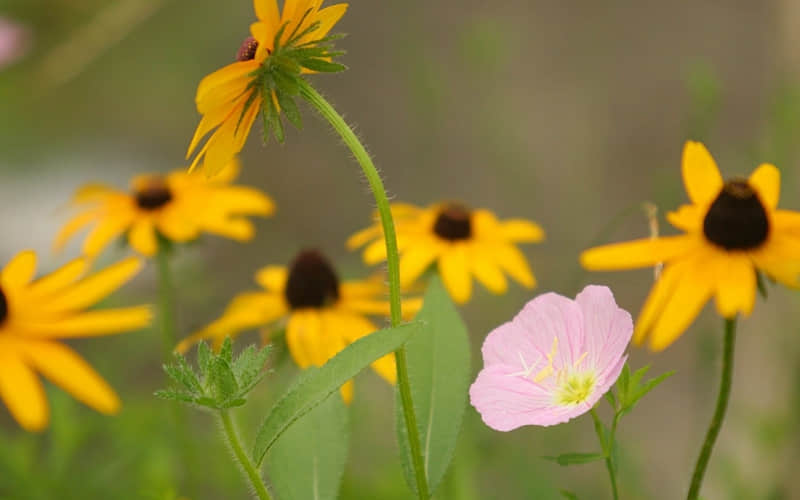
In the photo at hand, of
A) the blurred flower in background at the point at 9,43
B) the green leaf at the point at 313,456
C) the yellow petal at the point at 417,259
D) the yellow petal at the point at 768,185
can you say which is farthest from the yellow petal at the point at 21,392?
the blurred flower in background at the point at 9,43

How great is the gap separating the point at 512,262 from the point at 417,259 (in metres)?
0.10

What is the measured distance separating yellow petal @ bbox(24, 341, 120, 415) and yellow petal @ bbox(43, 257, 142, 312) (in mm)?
42

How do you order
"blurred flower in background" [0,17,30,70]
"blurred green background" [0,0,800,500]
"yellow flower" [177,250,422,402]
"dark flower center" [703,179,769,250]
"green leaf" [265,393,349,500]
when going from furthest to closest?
"blurred flower in background" [0,17,30,70], "blurred green background" [0,0,800,500], "yellow flower" [177,250,422,402], "dark flower center" [703,179,769,250], "green leaf" [265,393,349,500]

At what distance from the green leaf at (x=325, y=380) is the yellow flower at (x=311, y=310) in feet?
1.33

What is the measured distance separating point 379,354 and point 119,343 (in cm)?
120

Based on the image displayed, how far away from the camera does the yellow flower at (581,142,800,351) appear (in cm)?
65

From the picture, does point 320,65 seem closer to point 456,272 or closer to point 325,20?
point 325,20

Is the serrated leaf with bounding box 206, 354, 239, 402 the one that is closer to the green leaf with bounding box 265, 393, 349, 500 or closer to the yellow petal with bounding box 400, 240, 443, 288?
the green leaf with bounding box 265, 393, 349, 500

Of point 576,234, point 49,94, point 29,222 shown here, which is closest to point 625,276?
point 576,234

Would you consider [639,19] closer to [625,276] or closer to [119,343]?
[625,276]

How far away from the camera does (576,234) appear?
2289mm

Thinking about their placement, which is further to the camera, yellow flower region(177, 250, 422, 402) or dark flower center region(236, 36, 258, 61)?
yellow flower region(177, 250, 422, 402)

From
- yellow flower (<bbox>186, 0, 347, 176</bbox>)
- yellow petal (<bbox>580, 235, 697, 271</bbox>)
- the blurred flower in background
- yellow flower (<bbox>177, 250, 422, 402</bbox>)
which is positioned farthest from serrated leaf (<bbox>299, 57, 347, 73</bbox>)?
the blurred flower in background

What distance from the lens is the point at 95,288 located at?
2.49 feet
